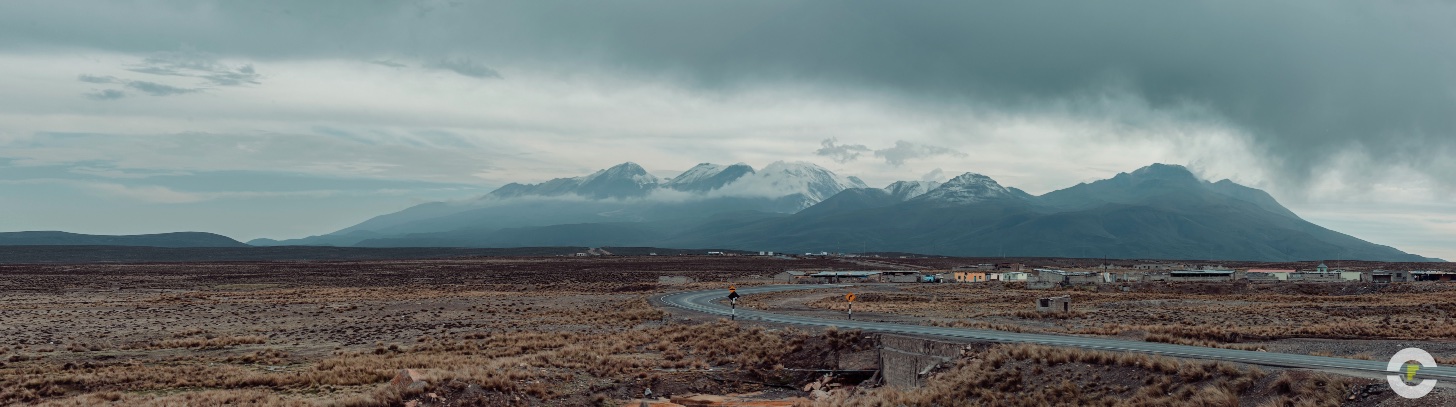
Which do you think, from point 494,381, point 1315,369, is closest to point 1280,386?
point 1315,369

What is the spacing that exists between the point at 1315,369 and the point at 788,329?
23366mm

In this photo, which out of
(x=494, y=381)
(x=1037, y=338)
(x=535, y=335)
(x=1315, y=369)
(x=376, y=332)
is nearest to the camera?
(x=1315, y=369)

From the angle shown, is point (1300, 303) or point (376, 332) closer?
point (376, 332)

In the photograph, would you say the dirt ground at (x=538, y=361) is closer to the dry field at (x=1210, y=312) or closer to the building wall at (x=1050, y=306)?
the dry field at (x=1210, y=312)

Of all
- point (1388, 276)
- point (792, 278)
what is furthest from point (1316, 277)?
point (792, 278)

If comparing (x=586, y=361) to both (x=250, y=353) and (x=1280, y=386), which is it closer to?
(x=250, y=353)

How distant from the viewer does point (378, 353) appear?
40031 millimetres

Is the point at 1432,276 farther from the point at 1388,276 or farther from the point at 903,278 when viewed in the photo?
the point at 903,278

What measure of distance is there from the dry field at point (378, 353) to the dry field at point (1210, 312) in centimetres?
1185

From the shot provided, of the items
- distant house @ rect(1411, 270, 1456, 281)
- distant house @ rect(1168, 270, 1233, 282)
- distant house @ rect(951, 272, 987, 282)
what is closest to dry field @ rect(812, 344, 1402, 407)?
distant house @ rect(1168, 270, 1233, 282)

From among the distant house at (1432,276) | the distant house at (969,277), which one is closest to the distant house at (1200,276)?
the distant house at (1432,276)

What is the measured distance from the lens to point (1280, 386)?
2070cm

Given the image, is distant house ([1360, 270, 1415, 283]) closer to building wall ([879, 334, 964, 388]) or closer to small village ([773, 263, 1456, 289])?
small village ([773, 263, 1456, 289])

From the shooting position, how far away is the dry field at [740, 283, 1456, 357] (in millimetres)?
38906
